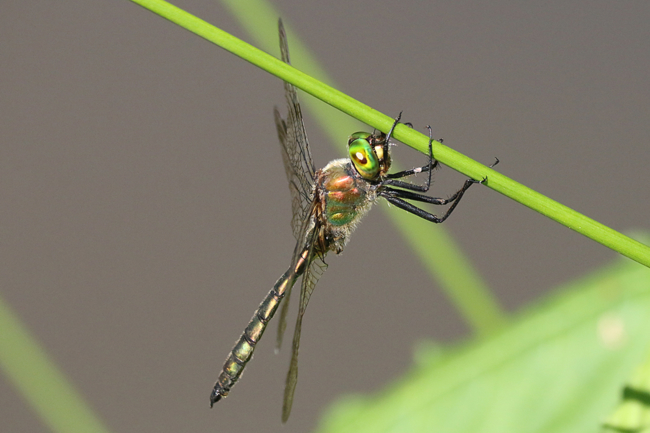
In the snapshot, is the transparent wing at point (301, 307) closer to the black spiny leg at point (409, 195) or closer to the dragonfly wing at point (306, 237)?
the dragonfly wing at point (306, 237)

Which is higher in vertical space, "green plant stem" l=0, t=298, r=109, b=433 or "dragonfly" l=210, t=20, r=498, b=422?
"dragonfly" l=210, t=20, r=498, b=422

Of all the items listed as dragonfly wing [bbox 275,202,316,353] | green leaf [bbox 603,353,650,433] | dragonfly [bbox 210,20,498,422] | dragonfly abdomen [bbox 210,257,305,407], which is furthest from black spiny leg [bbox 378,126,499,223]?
green leaf [bbox 603,353,650,433]

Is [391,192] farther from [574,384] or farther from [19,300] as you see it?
[19,300]

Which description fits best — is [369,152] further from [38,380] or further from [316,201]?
[38,380]

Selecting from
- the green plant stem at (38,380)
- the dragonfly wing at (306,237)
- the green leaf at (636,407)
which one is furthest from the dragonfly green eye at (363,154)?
the green plant stem at (38,380)

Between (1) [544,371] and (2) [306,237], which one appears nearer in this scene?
(1) [544,371]

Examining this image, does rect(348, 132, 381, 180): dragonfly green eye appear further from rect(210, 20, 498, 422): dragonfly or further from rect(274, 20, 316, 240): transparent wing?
rect(274, 20, 316, 240): transparent wing

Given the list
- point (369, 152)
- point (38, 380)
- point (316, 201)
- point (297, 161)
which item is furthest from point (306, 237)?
point (38, 380)
